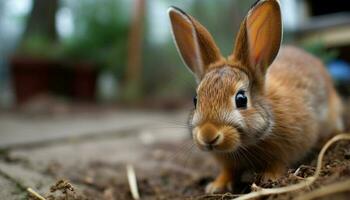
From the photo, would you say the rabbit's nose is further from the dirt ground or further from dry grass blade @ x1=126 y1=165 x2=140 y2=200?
dry grass blade @ x1=126 y1=165 x2=140 y2=200

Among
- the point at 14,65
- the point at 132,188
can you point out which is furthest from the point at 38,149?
the point at 14,65

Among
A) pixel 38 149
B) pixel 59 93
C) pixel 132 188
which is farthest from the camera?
pixel 59 93

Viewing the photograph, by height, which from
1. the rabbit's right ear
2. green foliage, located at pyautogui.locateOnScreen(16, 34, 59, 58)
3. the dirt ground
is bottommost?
the dirt ground

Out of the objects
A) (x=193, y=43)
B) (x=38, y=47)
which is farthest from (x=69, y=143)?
(x=38, y=47)

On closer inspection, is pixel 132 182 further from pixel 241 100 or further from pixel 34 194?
pixel 241 100

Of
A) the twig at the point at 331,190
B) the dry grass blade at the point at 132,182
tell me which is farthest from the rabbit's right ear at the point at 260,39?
the twig at the point at 331,190

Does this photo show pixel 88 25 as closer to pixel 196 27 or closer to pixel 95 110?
pixel 95 110

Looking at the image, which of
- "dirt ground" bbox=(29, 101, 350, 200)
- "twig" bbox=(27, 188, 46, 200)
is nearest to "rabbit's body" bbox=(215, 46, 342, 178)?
"dirt ground" bbox=(29, 101, 350, 200)
